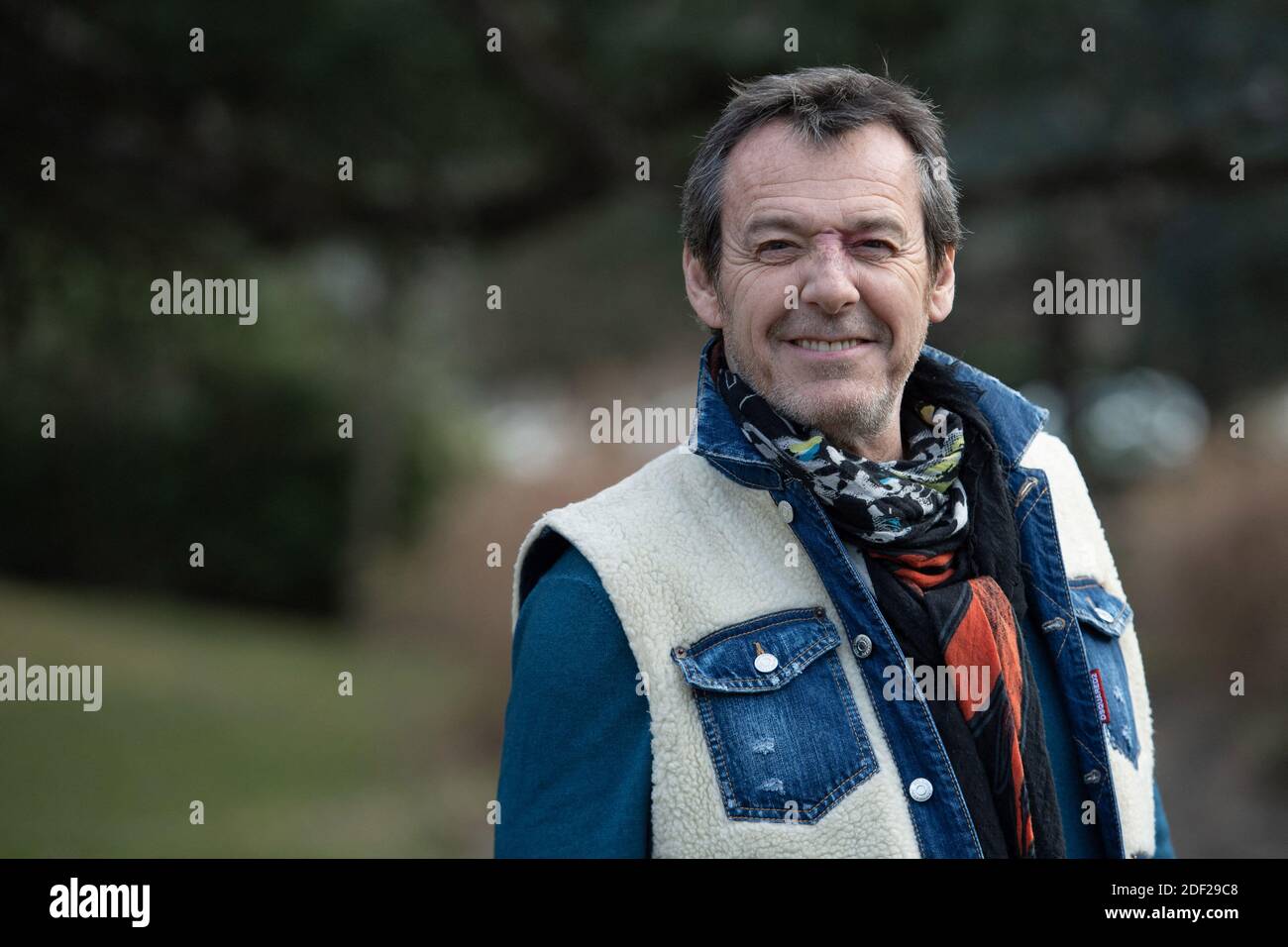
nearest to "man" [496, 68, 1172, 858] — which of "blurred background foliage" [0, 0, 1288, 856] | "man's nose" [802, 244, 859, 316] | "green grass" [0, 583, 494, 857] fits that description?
"man's nose" [802, 244, 859, 316]

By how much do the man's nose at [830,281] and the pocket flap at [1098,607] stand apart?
25.7 inches

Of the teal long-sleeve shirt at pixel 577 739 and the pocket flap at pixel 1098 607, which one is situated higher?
the pocket flap at pixel 1098 607

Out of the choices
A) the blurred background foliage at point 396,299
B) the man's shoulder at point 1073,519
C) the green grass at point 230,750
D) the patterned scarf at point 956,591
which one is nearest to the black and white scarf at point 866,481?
the patterned scarf at point 956,591

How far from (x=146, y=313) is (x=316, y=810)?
360cm

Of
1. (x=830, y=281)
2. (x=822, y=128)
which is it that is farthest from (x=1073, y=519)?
(x=822, y=128)

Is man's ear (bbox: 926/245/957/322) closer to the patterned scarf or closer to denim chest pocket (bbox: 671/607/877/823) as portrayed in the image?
the patterned scarf

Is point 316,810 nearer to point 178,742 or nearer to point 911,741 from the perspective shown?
point 178,742

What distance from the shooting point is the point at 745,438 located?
2.21 metres

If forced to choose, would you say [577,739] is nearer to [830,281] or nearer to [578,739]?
[578,739]

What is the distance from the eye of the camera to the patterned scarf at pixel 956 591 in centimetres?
210

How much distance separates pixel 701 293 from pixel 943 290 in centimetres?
43

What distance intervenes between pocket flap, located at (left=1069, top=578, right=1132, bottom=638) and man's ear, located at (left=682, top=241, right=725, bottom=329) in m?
0.77

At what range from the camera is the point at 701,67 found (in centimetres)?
582

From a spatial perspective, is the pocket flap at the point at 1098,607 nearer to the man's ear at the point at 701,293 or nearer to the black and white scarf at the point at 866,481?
the black and white scarf at the point at 866,481
